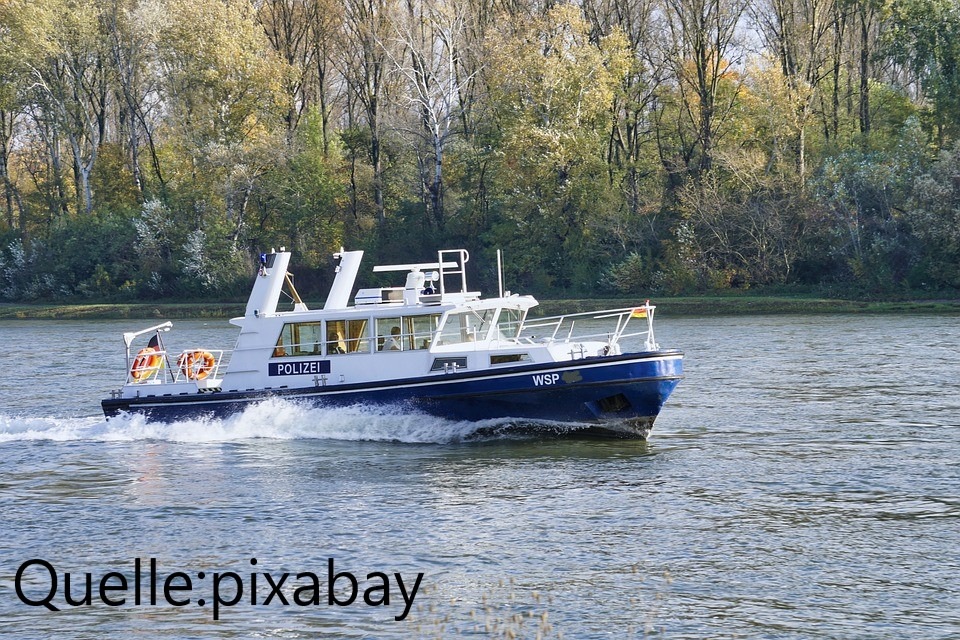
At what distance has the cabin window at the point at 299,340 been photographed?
92.5ft

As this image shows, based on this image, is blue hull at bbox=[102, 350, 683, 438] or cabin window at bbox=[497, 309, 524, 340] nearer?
blue hull at bbox=[102, 350, 683, 438]

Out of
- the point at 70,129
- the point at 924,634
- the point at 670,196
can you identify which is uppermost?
the point at 70,129

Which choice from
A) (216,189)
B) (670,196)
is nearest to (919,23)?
(670,196)

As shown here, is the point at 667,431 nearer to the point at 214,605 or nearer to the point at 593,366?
the point at 593,366

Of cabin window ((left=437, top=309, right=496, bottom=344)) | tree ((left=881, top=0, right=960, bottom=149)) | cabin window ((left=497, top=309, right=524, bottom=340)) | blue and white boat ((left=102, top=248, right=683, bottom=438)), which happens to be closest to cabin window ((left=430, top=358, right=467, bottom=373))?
blue and white boat ((left=102, top=248, right=683, bottom=438))

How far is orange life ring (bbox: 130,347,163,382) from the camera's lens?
98.4ft

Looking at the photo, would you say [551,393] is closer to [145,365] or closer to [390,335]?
[390,335]

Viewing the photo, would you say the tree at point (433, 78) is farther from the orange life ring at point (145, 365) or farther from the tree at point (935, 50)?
the orange life ring at point (145, 365)

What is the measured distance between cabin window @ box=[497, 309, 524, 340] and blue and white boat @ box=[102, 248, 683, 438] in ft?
0.09

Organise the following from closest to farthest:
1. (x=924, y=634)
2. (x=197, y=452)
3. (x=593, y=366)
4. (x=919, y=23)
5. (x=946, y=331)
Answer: (x=924, y=634)
(x=593, y=366)
(x=197, y=452)
(x=946, y=331)
(x=919, y=23)

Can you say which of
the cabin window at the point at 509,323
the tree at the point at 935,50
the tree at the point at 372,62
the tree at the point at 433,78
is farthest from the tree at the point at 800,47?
the cabin window at the point at 509,323

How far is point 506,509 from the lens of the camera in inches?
820

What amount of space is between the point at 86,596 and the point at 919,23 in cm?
6163

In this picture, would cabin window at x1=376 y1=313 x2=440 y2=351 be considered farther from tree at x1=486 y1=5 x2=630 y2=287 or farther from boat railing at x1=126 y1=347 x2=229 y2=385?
tree at x1=486 y1=5 x2=630 y2=287
